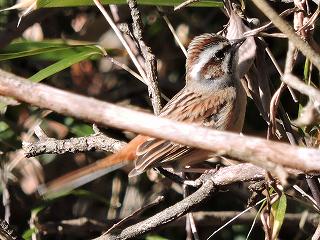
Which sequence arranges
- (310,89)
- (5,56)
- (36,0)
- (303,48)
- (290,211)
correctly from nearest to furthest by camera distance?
(310,89) → (303,48) → (36,0) → (5,56) → (290,211)

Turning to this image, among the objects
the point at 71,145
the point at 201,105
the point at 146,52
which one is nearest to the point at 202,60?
the point at 201,105

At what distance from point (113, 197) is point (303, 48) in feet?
8.78

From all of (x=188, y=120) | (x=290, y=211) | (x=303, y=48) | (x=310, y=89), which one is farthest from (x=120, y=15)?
(x=310, y=89)

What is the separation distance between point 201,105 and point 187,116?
14 cm

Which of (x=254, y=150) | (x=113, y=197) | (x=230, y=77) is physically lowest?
(x=113, y=197)

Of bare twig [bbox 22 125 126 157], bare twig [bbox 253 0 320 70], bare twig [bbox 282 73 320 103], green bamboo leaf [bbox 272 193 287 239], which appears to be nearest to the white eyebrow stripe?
bare twig [bbox 22 125 126 157]

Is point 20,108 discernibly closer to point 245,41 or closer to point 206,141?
point 245,41

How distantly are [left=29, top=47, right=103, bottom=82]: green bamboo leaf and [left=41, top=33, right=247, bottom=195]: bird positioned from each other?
46 centimetres

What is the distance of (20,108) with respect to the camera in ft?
16.4

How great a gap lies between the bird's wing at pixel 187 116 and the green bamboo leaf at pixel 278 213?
2.16 ft

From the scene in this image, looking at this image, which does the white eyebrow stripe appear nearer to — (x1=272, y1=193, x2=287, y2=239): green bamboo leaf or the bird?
the bird

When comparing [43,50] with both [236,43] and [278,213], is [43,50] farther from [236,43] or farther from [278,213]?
[278,213]

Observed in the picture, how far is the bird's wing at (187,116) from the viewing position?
3520mm

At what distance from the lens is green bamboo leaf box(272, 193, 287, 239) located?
2.99 m
